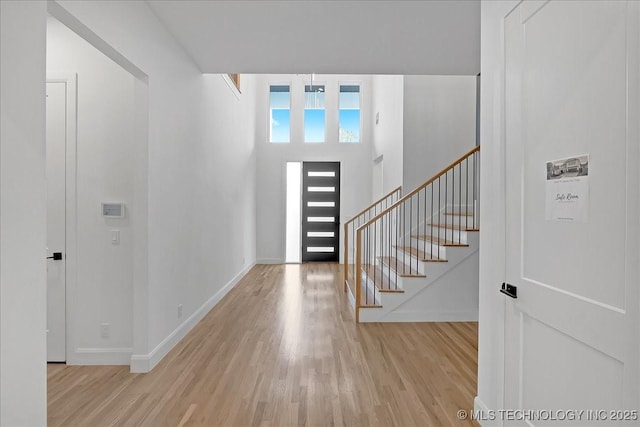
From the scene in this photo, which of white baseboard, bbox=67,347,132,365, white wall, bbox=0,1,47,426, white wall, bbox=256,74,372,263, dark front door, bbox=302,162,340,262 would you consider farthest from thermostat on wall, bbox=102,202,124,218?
dark front door, bbox=302,162,340,262

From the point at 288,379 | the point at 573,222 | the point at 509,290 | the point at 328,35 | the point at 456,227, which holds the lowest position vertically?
the point at 288,379

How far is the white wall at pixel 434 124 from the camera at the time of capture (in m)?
6.02

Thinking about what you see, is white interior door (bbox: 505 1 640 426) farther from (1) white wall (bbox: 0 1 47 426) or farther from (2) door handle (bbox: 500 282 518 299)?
(1) white wall (bbox: 0 1 47 426)

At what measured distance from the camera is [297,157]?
9203 mm

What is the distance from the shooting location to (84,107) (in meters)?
3.19

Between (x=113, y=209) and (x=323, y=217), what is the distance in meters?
6.30

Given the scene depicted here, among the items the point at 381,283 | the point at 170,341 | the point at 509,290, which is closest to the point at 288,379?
the point at 170,341

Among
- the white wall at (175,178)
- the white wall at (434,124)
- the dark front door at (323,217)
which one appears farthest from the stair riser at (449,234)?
→ the dark front door at (323,217)

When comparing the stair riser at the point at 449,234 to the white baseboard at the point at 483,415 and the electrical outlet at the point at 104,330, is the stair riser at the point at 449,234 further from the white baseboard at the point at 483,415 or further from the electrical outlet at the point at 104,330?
the electrical outlet at the point at 104,330

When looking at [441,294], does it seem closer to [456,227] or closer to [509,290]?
[456,227]

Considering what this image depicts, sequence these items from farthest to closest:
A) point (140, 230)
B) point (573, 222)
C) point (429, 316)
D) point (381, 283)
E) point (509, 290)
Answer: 1. point (381, 283)
2. point (429, 316)
3. point (140, 230)
4. point (509, 290)
5. point (573, 222)

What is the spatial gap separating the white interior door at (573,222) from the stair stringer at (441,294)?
2.47m

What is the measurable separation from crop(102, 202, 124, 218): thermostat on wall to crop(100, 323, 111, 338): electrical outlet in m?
0.90

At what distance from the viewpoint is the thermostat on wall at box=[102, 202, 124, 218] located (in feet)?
10.4
